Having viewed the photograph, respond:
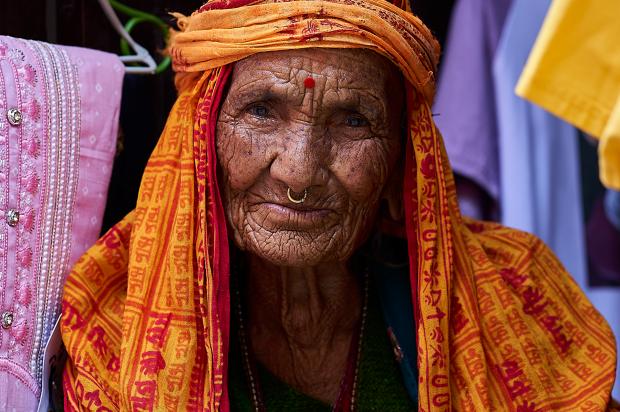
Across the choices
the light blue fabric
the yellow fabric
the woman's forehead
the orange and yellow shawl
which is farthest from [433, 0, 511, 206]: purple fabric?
the yellow fabric

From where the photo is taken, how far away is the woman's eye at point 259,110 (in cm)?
234

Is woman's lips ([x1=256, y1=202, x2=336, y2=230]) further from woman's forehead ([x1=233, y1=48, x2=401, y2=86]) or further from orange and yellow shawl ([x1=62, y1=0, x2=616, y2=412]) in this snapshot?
woman's forehead ([x1=233, y1=48, x2=401, y2=86])

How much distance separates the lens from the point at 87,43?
274cm

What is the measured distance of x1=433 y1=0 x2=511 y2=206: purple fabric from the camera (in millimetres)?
3340

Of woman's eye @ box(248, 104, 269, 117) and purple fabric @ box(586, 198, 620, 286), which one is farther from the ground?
woman's eye @ box(248, 104, 269, 117)

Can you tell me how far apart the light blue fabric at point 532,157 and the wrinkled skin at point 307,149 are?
932 millimetres

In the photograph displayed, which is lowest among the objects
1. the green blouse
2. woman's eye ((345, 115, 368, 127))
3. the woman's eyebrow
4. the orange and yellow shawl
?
the green blouse

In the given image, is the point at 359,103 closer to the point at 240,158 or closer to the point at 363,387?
the point at 240,158

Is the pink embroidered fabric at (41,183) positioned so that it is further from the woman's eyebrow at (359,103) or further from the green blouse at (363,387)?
the woman's eyebrow at (359,103)

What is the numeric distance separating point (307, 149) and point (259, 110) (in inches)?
6.6

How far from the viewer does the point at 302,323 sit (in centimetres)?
259

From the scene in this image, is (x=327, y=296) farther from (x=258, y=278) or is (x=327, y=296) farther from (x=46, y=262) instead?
(x=46, y=262)

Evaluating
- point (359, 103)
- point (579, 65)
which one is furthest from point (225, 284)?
point (579, 65)

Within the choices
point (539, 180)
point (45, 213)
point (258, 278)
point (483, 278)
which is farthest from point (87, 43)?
point (539, 180)
